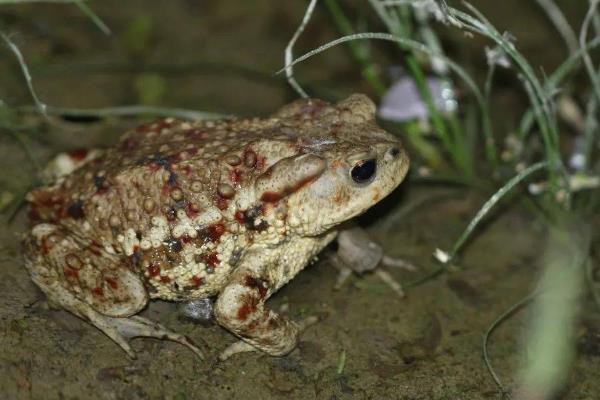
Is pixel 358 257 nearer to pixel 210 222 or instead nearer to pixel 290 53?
pixel 210 222

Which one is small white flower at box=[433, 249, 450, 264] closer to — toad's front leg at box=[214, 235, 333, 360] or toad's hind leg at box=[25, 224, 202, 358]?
toad's front leg at box=[214, 235, 333, 360]

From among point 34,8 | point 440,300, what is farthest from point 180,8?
point 440,300

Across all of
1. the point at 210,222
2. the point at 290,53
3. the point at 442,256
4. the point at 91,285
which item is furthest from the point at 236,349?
the point at 290,53

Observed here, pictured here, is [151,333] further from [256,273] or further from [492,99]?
[492,99]

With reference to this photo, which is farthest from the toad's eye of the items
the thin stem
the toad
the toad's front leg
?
the thin stem

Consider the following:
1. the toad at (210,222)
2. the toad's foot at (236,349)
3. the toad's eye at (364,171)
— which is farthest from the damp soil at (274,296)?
the toad's eye at (364,171)
